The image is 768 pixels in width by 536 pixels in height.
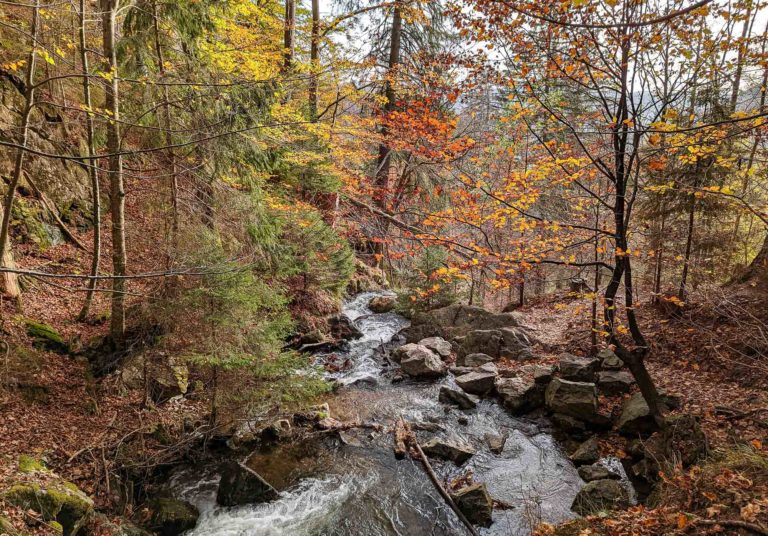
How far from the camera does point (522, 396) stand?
918 centimetres

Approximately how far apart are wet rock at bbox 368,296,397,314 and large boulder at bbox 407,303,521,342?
7.62ft

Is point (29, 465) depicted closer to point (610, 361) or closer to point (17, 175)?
point (17, 175)

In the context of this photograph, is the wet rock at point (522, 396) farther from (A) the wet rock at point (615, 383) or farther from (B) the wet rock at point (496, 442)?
(A) the wet rock at point (615, 383)

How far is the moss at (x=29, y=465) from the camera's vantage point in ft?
16.0

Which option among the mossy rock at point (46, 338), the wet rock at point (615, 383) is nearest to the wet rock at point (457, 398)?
the wet rock at point (615, 383)

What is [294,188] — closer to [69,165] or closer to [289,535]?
[69,165]

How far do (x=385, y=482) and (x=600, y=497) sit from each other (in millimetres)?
3341

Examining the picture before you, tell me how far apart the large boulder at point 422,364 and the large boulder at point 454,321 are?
7.46 ft

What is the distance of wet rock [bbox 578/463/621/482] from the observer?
21.7 ft

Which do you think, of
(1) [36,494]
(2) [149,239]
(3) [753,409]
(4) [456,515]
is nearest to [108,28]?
(2) [149,239]

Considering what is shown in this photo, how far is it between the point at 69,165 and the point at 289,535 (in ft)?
37.6

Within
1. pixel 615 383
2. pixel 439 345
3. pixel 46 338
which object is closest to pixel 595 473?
pixel 615 383

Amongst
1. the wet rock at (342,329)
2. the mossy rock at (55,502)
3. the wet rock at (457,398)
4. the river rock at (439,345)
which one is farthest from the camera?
the wet rock at (342,329)

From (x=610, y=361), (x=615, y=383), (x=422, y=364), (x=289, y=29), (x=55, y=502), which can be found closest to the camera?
(x=55, y=502)
